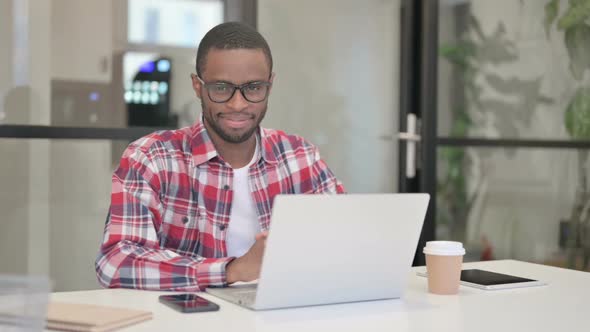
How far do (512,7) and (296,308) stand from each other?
2.97 m

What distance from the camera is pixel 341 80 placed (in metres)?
3.65

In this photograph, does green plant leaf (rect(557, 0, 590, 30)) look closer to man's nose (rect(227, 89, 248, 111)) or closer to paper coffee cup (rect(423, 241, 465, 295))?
man's nose (rect(227, 89, 248, 111))

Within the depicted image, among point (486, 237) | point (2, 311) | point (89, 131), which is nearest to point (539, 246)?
point (486, 237)

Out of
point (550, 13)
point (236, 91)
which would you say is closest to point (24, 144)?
point (236, 91)

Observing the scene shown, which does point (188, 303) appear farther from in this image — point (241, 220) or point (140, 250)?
point (241, 220)

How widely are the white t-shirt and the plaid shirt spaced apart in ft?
A: 0.07

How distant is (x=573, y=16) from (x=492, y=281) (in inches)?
107

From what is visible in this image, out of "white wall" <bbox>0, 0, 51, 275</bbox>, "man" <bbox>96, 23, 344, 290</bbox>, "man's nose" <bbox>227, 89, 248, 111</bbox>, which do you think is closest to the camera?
"man" <bbox>96, 23, 344, 290</bbox>

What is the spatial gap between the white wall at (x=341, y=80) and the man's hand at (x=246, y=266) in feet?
6.10

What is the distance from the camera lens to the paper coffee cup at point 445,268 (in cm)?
162

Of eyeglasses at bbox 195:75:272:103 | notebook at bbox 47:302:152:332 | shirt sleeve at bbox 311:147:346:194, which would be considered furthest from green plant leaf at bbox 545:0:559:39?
notebook at bbox 47:302:152:332

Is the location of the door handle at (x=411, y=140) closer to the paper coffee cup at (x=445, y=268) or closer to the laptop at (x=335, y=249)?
the paper coffee cup at (x=445, y=268)

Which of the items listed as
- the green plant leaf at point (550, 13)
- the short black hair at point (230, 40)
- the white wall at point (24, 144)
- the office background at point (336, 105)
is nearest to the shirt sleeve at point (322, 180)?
the short black hair at point (230, 40)

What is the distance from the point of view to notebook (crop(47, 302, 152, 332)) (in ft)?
4.01
